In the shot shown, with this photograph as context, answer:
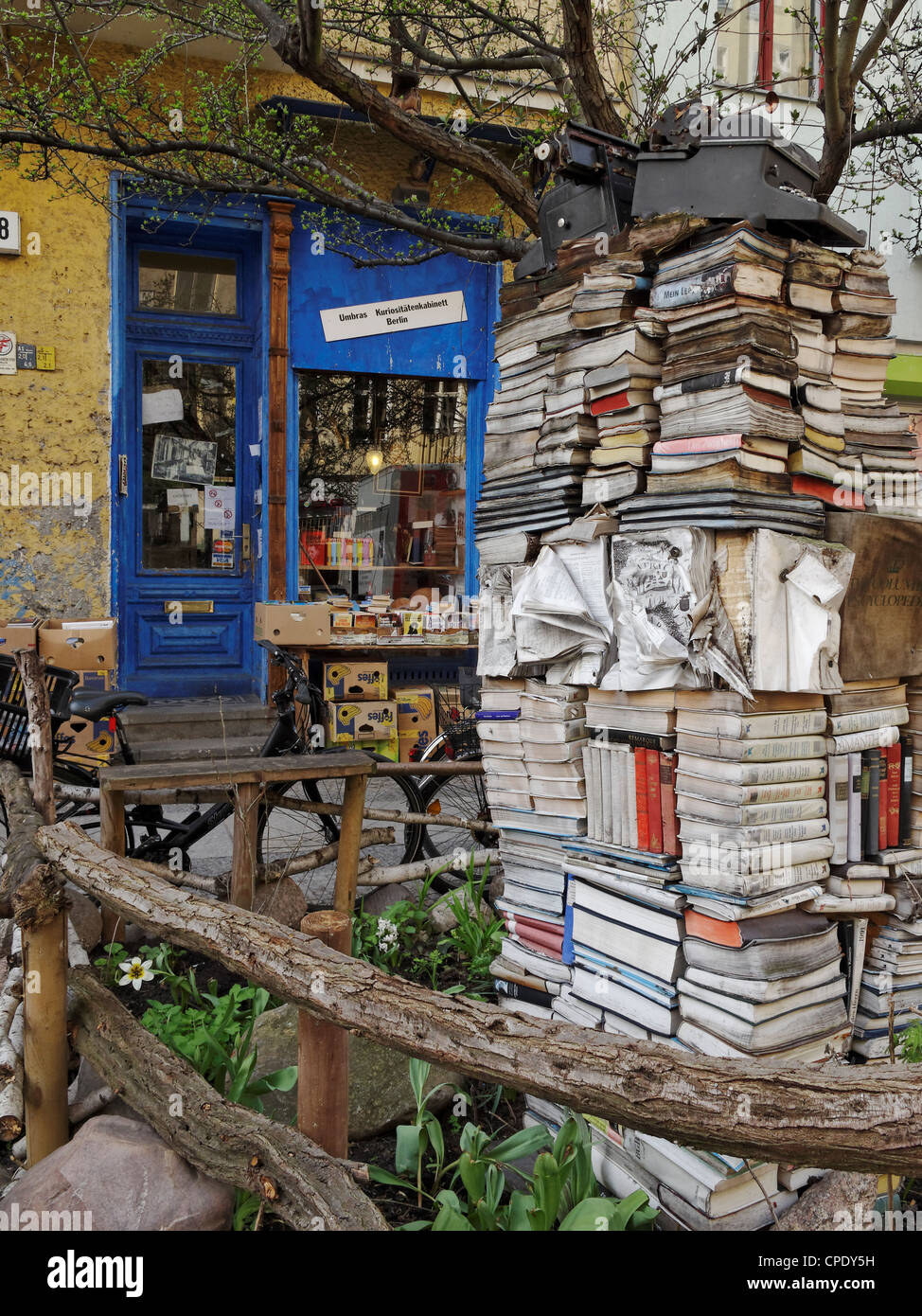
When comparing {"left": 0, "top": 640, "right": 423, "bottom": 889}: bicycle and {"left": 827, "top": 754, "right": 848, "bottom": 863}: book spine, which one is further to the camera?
{"left": 0, "top": 640, "right": 423, "bottom": 889}: bicycle

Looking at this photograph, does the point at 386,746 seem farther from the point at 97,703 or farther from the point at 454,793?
the point at 97,703

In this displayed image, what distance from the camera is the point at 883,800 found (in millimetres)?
3346

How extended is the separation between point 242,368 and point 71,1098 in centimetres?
716

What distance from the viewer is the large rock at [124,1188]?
2613 mm

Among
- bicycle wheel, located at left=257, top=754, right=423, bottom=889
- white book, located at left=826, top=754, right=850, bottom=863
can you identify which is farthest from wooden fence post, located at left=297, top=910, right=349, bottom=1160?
bicycle wheel, located at left=257, top=754, right=423, bottom=889

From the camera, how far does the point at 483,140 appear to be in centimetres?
924

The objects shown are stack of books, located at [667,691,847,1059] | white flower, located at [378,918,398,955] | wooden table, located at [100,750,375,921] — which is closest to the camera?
stack of books, located at [667,691,847,1059]

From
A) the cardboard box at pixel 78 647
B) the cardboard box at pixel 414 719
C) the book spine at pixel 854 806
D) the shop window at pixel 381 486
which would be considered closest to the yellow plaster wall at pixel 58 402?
the shop window at pixel 381 486

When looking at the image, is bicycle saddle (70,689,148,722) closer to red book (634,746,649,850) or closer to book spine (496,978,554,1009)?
book spine (496,978,554,1009)

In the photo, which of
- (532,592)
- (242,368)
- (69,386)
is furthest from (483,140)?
(532,592)

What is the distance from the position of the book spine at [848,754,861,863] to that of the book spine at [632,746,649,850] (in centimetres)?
64

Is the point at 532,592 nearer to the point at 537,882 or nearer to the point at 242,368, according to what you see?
the point at 537,882

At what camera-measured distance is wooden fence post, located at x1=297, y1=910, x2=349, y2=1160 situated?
2.50 meters

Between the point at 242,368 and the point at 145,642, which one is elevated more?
the point at 242,368
